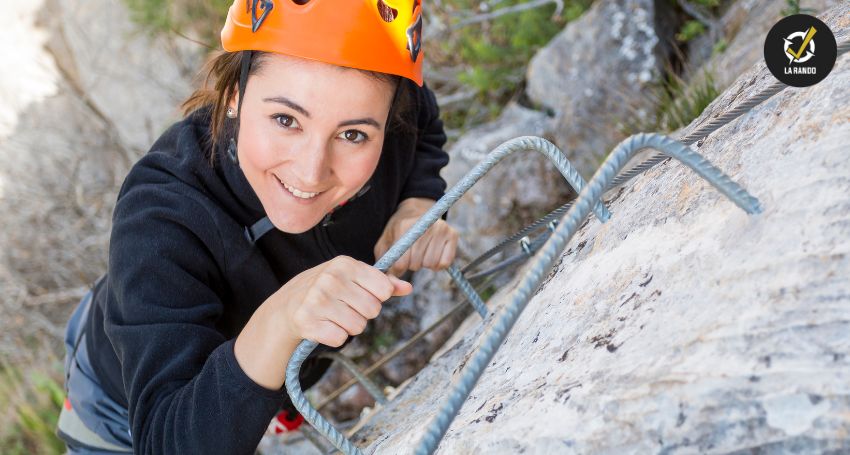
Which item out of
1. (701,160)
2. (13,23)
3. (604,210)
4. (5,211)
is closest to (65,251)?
(5,211)

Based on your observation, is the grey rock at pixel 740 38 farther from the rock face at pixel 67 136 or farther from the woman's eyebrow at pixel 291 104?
the rock face at pixel 67 136

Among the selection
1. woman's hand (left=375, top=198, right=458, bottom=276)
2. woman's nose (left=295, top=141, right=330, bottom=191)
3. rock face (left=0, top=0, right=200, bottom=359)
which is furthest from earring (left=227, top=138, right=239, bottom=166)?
rock face (left=0, top=0, right=200, bottom=359)

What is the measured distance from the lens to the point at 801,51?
1220 millimetres

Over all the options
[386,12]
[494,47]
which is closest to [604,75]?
[494,47]

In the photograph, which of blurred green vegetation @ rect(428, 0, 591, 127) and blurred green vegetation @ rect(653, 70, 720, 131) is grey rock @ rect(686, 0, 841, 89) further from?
blurred green vegetation @ rect(428, 0, 591, 127)

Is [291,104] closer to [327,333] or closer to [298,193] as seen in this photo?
[298,193]

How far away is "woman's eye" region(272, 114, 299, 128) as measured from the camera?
169 cm

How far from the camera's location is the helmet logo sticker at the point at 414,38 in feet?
5.97

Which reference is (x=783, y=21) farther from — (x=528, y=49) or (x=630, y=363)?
(x=528, y=49)

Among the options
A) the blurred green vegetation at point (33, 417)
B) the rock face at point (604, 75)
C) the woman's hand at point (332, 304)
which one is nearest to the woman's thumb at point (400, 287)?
the woman's hand at point (332, 304)

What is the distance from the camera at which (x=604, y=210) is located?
1.49m

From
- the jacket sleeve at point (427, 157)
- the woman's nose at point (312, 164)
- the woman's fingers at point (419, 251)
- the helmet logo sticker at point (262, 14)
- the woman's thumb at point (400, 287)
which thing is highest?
the helmet logo sticker at point (262, 14)

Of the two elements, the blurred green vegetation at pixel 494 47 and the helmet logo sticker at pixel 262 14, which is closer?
the helmet logo sticker at pixel 262 14

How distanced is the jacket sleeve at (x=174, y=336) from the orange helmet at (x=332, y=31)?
48 centimetres
